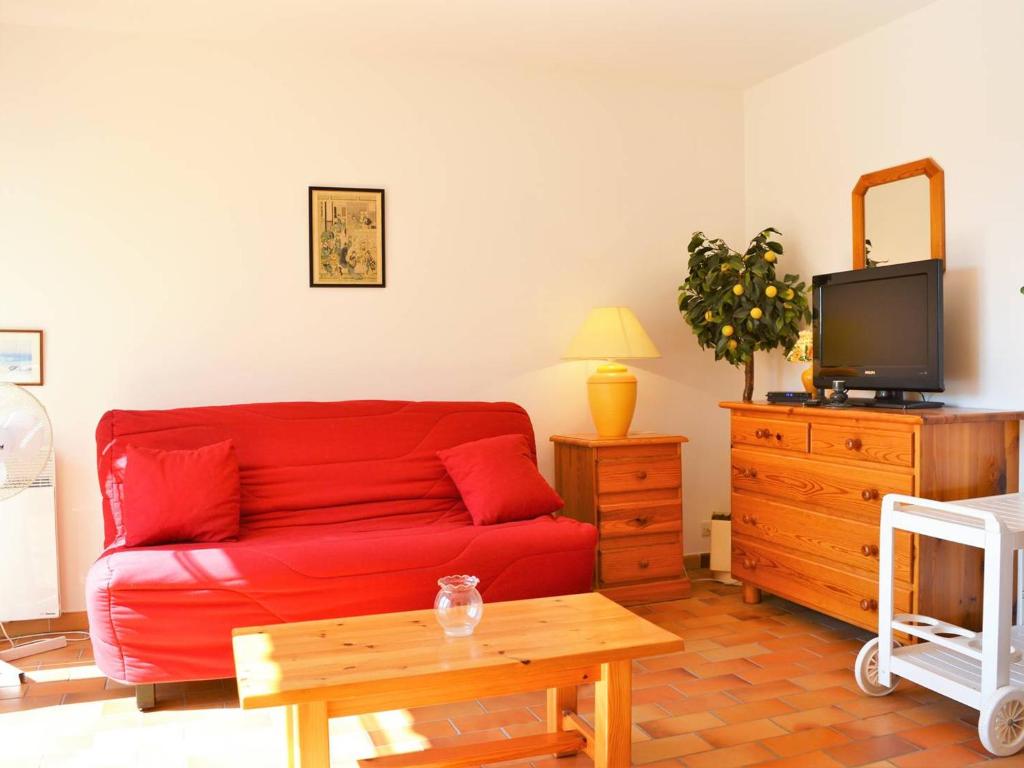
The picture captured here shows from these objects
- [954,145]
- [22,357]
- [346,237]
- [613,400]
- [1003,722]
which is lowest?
[1003,722]

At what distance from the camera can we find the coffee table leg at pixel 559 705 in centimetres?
263

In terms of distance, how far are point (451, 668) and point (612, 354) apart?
7.49 feet

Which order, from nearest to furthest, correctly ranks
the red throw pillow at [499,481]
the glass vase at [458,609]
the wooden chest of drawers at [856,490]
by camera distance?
1. the glass vase at [458,609]
2. the wooden chest of drawers at [856,490]
3. the red throw pillow at [499,481]

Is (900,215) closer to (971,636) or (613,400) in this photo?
(613,400)

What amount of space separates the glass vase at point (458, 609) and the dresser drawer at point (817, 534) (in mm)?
1649

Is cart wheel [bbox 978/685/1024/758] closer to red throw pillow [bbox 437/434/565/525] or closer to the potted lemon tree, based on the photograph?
red throw pillow [bbox 437/434/565/525]

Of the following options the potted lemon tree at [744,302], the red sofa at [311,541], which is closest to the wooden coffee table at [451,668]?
the red sofa at [311,541]

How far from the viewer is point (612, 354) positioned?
417 cm

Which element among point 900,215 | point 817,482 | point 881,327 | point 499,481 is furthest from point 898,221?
point 499,481

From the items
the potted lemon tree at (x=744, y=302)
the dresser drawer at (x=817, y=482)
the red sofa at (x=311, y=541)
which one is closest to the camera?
the red sofa at (x=311, y=541)

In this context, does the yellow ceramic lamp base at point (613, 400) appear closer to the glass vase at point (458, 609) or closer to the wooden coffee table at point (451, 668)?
the wooden coffee table at point (451, 668)

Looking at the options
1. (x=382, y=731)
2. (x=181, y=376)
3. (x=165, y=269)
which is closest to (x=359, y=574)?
(x=382, y=731)

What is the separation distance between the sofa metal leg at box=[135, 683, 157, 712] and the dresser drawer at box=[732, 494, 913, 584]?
2483mm

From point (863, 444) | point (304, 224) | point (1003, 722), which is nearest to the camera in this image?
point (1003, 722)
